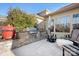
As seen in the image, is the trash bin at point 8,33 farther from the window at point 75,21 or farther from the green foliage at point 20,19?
the window at point 75,21

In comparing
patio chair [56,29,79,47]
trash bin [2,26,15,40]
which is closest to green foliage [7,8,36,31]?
trash bin [2,26,15,40]

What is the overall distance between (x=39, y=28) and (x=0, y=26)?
1792 millimetres

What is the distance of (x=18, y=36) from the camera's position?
7.64 meters

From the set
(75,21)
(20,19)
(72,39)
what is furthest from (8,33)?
(72,39)

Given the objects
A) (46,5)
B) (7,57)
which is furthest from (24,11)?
(7,57)

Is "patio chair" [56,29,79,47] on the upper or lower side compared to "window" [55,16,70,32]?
lower

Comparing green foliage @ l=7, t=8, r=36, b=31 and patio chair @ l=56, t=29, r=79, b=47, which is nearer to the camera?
patio chair @ l=56, t=29, r=79, b=47

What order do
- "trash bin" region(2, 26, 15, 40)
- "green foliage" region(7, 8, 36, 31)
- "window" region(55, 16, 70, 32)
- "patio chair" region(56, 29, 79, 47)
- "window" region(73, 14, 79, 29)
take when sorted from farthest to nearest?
1. "trash bin" region(2, 26, 15, 40)
2. "window" region(55, 16, 70, 32)
3. "window" region(73, 14, 79, 29)
4. "green foliage" region(7, 8, 36, 31)
5. "patio chair" region(56, 29, 79, 47)

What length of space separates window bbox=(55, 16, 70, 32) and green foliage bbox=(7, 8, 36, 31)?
1.27 metres

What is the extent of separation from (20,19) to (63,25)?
6.55ft

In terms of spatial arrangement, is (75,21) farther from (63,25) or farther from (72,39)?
→ (72,39)

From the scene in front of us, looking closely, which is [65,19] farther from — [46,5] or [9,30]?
[9,30]

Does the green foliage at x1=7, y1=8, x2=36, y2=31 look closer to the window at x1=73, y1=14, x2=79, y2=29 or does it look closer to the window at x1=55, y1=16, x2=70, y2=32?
the window at x1=55, y1=16, x2=70, y2=32

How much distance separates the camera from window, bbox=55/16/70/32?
6.86m
